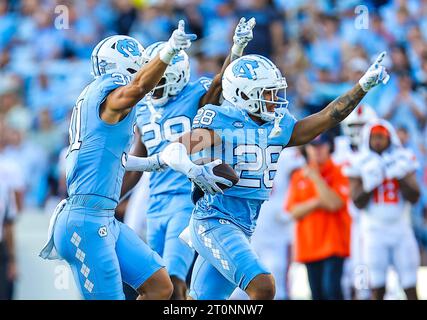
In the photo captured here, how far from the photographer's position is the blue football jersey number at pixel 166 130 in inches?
327

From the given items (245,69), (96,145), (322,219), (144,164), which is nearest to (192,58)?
(322,219)

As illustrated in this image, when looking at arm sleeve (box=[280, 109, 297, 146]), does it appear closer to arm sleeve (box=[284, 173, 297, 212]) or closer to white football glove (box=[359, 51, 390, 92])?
white football glove (box=[359, 51, 390, 92])

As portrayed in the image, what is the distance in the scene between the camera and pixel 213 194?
6.93 meters

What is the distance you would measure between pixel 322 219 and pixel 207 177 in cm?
402

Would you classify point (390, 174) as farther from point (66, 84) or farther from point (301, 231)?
point (66, 84)

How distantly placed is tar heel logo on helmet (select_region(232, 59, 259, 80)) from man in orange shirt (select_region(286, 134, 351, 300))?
3196mm

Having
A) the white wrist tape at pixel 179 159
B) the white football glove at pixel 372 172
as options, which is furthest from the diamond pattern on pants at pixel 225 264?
the white football glove at pixel 372 172

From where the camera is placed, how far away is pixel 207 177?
22.1ft

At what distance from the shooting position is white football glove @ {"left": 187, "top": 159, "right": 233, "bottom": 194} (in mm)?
6723

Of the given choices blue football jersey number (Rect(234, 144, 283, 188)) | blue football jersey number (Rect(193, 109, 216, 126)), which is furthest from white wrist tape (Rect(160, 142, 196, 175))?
blue football jersey number (Rect(234, 144, 283, 188))

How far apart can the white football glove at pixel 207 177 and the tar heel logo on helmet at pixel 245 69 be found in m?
0.65

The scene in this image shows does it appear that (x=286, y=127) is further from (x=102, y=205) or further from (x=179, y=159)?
(x=102, y=205)
